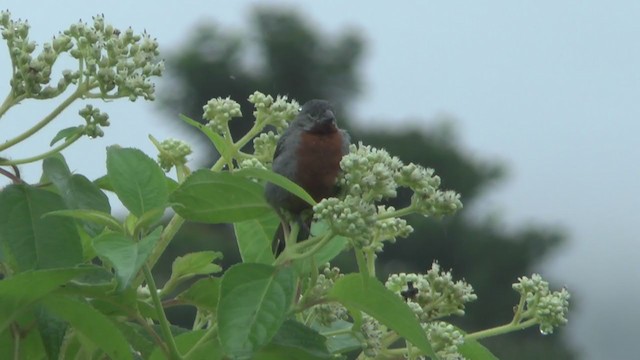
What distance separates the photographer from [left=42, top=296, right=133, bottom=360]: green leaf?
150 centimetres

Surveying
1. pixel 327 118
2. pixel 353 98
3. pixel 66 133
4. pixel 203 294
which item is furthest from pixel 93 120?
pixel 353 98

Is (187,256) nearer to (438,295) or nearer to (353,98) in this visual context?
(438,295)

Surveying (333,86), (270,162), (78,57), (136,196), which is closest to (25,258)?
(136,196)

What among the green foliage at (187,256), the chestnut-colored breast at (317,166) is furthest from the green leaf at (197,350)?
the chestnut-colored breast at (317,166)

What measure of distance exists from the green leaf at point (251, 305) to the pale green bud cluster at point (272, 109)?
0.34 meters

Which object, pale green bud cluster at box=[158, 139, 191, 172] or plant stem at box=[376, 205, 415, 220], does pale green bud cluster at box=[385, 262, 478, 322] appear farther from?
pale green bud cluster at box=[158, 139, 191, 172]

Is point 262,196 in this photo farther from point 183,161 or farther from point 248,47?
point 248,47

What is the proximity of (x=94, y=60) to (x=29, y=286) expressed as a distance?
33 centimetres

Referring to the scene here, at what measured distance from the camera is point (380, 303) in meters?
1.50

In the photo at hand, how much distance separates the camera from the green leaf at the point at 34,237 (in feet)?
5.12

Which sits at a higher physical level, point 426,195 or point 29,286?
point 426,195

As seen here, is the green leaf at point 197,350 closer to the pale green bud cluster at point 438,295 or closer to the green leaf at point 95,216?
the green leaf at point 95,216

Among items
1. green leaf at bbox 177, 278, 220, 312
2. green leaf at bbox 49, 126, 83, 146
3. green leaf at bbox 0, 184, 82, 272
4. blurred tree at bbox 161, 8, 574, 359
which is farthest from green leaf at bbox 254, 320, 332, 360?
blurred tree at bbox 161, 8, 574, 359

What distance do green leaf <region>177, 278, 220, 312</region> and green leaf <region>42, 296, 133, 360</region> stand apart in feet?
0.45
